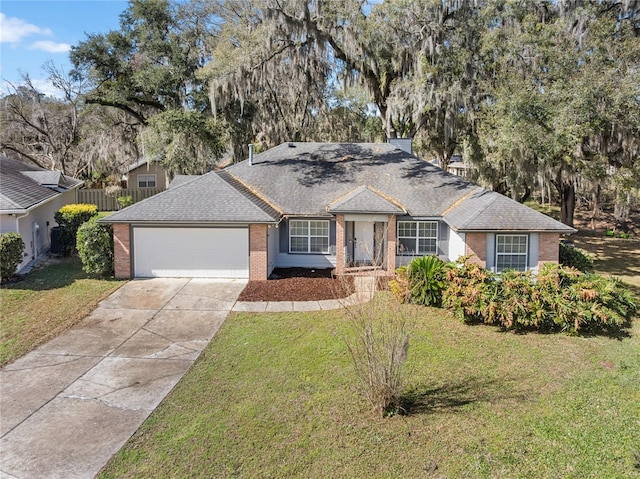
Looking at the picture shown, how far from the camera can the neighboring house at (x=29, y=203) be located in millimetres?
15078

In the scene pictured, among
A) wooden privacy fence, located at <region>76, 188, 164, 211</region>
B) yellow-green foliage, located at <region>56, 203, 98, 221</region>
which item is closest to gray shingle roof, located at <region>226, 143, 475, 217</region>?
yellow-green foliage, located at <region>56, 203, 98, 221</region>

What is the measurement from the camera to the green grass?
1026cm

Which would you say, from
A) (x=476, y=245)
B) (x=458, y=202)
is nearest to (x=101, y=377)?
(x=476, y=245)

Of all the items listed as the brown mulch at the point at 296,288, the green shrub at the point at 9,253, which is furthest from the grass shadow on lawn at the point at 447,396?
the green shrub at the point at 9,253

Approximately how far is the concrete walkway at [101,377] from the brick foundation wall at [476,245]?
17.6 ft

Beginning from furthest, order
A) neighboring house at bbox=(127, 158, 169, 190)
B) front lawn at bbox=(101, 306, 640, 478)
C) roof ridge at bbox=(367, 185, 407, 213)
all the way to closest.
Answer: neighboring house at bbox=(127, 158, 169, 190)
roof ridge at bbox=(367, 185, 407, 213)
front lawn at bbox=(101, 306, 640, 478)

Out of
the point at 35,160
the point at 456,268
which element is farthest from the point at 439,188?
the point at 35,160

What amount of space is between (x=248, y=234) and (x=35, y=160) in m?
27.7

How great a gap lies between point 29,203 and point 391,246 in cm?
1289

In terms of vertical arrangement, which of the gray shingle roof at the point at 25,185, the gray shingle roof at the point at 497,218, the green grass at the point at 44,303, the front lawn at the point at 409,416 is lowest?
the front lawn at the point at 409,416

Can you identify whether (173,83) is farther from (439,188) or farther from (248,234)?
(439,188)

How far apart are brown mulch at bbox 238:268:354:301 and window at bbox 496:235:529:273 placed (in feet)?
17.0

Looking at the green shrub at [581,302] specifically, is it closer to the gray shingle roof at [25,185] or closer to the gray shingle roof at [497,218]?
the gray shingle roof at [497,218]

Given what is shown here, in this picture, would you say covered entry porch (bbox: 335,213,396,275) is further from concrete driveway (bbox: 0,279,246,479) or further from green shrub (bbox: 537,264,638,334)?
green shrub (bbox: 537,264,638,334)
